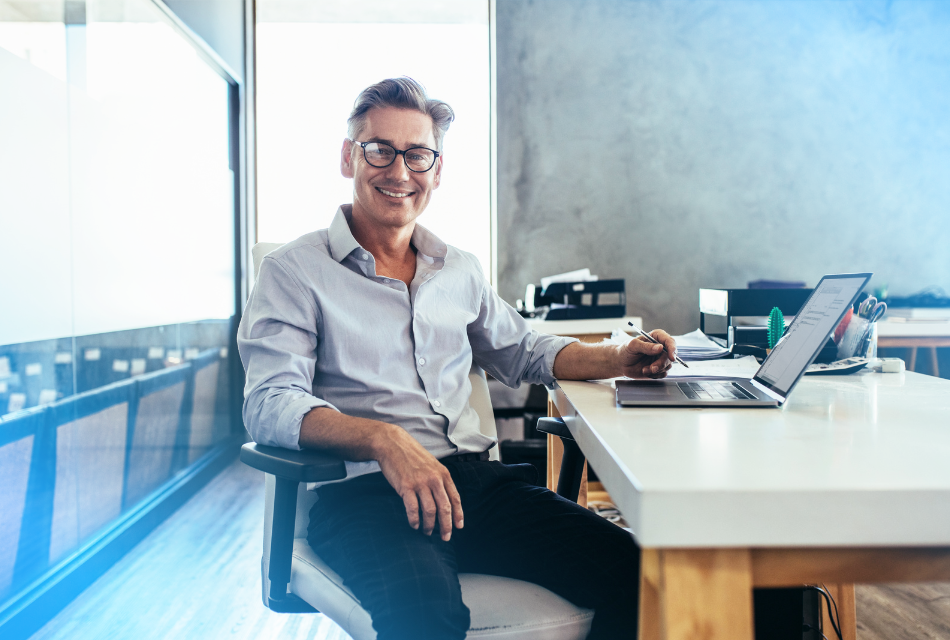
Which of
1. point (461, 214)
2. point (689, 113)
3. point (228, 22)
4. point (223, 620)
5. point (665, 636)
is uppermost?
point (228, 22)

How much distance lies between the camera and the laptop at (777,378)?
36.3 inches

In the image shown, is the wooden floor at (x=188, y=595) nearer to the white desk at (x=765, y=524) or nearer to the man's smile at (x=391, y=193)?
the man's smile at (x=391, y=193)

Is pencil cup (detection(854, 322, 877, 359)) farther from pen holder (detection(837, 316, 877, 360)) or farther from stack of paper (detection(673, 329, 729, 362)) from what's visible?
stack of paper (detection(673, 329, 729, 362))

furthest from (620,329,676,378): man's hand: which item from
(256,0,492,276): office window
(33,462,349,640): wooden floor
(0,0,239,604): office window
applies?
(256,0,492,276): office window

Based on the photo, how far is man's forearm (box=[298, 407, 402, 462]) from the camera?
98 cm

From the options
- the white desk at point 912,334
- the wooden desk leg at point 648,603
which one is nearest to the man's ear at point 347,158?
the wooden desk leg at point 648,603

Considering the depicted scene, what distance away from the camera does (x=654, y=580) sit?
22.2 inches

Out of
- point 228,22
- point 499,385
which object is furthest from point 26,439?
point 228,22

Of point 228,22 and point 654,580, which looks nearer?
point 654,580

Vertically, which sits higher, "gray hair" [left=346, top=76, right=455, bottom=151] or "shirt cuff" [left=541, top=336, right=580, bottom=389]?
"gray hair" [left=346, top=76, right=455, bottom=151]

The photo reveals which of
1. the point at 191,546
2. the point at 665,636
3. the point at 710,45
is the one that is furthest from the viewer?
the point at 710,45

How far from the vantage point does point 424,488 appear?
3.01 ft

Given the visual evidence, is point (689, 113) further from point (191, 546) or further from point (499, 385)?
point (191, 546)

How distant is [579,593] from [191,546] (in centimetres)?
198
